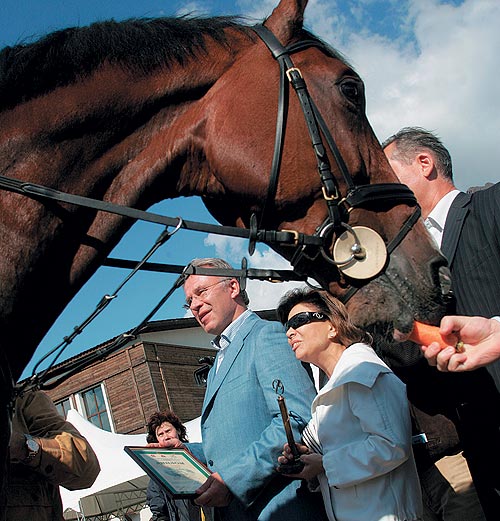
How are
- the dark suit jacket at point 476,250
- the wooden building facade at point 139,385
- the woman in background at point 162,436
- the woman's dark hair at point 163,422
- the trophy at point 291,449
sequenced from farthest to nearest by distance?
1. the wooden building facade at point 139,385
2. the woman's dark hair at point 163,422
3. the woman in background at point 162,436
4. the dark suit jacket at point 476,250
5. the trophy at point 291,449

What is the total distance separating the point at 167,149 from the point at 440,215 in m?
1.76

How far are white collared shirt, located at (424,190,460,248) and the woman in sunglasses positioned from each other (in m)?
0.77

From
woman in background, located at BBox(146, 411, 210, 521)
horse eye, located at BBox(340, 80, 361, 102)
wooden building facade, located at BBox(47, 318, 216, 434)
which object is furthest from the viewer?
wooden building facade, located at BBox(47, 318, 216, 434)

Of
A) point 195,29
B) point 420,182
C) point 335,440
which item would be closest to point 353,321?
point 335,440

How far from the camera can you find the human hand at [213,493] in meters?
2.88

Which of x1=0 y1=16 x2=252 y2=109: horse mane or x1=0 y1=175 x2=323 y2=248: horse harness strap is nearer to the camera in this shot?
x1=0 y1=175 x2=323 y2=248: horse harness strap

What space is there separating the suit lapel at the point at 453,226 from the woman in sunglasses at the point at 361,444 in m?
0.66

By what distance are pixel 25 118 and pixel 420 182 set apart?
89.9 inches

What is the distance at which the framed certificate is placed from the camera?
9.26ft

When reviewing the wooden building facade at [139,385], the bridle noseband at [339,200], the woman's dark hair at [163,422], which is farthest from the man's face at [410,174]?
the wooden building facade at [139,385]

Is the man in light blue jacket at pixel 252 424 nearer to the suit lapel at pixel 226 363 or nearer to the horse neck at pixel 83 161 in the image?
the suit lapel at pixel 226 363

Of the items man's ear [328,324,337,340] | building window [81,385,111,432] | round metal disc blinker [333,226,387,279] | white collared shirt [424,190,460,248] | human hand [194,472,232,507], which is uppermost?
building window [81,385,111,432]

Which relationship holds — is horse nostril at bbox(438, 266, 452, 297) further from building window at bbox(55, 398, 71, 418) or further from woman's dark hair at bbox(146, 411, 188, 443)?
building window at bbox(55, 398, 71, 418)

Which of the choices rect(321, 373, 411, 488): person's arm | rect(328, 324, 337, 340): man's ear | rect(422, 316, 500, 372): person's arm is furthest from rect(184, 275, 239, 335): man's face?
rect(422, 316, 500, 372): person's arm
